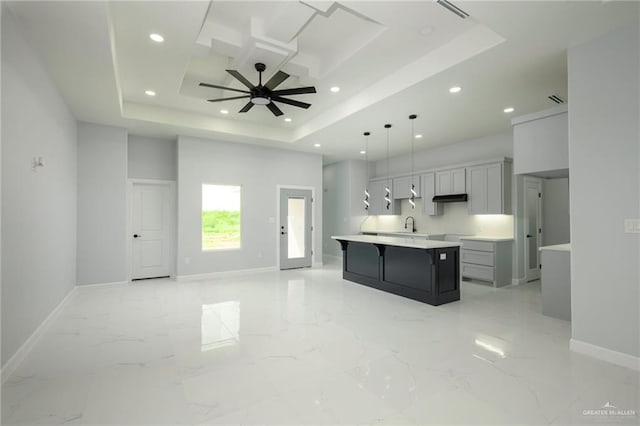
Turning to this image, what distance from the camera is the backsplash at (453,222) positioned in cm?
638

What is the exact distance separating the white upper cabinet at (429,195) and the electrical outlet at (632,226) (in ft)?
14.9

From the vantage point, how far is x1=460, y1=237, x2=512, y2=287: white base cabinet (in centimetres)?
573

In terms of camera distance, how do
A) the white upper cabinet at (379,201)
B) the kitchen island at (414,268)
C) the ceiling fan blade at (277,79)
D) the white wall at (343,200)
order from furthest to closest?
the white wall at (343,200), the white upper cabinet at (379,201), the kitchen island at (414,268), the ceiling fan blade at (277,79)

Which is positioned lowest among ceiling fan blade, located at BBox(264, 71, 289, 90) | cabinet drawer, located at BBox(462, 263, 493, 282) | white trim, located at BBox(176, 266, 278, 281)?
white trim, located at BBox(176, 266, 278, 281)

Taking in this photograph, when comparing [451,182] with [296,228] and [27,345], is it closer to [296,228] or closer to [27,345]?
[296,228]

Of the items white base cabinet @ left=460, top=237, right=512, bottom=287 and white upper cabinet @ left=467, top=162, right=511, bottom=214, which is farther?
white upper cabinet @ left=467, top=162, right=511, bottom=214

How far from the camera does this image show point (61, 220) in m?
4.32

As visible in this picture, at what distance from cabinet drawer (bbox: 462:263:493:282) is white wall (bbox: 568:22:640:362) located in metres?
2.85

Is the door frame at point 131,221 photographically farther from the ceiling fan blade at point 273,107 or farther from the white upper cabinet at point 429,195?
the white upper cabinet at point 429,195

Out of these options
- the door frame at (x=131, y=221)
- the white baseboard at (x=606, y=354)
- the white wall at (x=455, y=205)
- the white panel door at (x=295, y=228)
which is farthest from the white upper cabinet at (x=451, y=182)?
Result: the door frame at (x=131, y=221)

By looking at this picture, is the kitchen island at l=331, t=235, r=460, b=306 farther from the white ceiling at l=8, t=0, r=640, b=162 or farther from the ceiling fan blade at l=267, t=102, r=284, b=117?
the ceiling fan blade at l=267, t=102, r=284, b=117

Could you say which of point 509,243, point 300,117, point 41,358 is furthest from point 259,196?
point 509,243

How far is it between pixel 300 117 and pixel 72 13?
12.7 ft

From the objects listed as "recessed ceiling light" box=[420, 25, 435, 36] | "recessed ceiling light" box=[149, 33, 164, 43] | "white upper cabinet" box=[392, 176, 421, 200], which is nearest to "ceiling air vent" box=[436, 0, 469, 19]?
"recessed ceiling light" box=[420, 25, 435, 36]
